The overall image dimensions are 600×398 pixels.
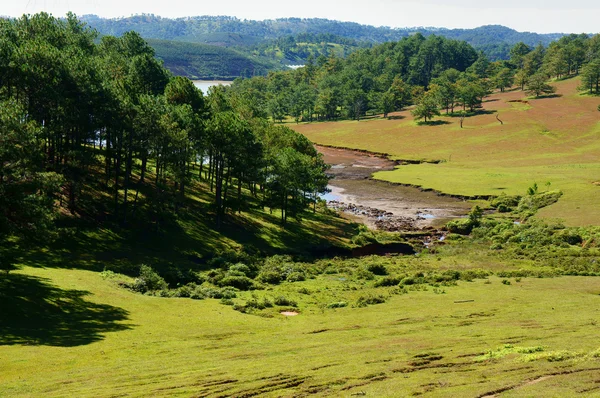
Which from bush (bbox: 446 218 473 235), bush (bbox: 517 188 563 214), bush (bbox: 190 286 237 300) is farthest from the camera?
bush (bbox: 517 188 563 214)

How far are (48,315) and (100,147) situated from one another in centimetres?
4372

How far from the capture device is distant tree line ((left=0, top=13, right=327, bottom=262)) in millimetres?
42812

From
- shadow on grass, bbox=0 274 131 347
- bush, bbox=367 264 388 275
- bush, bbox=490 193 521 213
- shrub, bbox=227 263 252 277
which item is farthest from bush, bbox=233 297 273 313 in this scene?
bush, bbox=490 193 521 213

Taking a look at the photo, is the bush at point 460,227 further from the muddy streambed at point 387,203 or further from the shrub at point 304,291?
the shrub at point 304,291

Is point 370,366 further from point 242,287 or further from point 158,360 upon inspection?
point 242,287

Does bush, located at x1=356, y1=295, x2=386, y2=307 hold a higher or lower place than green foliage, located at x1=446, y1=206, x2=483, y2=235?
higher

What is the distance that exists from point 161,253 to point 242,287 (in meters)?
12.5

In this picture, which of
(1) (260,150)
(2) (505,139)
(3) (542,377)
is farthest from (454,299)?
(2) (505,139)

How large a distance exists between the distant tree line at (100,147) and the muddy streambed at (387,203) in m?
15.9

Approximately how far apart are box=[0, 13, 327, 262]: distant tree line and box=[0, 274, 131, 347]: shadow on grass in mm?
4390

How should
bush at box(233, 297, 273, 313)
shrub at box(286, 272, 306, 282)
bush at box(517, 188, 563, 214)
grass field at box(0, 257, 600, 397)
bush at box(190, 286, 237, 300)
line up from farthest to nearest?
bush at box(517, 188, 563, 214) < shrub at box(286, 272, 306, 282) < bush at box(190, 286, 237, 300) < bush at box(233, 297, 273, 313) < grass field at box(0, 257, 600, 397)

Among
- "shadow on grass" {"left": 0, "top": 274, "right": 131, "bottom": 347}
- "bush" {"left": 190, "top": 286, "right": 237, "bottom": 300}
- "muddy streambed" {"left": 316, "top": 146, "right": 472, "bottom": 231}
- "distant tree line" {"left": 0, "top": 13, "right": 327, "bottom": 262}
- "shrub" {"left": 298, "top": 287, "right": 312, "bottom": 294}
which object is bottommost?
"muddy streambed" {"left": 316, "top": 146, "right": 472, "bottom": 231}

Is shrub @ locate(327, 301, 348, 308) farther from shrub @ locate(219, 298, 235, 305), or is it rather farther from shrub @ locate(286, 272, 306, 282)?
shrub @ locate(286, 272, 306, 282)

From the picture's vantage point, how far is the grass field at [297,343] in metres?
26.4
